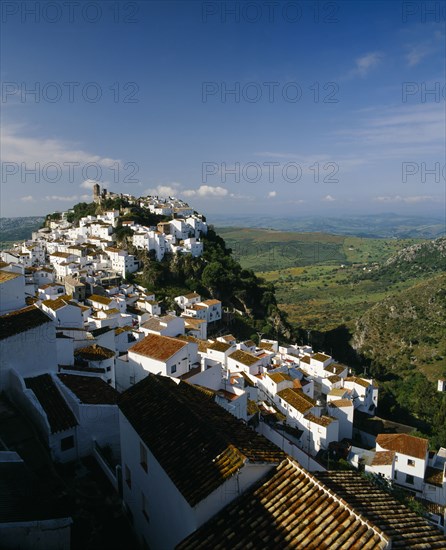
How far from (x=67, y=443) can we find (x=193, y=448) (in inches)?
239

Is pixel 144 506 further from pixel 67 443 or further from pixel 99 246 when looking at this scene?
pixel 99 246

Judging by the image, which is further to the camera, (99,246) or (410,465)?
(99,246)

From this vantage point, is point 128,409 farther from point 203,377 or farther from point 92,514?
point 203,377

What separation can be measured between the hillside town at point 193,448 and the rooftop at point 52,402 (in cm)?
4

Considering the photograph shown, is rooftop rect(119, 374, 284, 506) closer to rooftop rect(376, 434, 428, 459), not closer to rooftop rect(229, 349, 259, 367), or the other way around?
rooftop rect(376, 434, 428, 459)

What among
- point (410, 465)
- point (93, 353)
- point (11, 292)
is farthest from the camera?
point (410, 465)

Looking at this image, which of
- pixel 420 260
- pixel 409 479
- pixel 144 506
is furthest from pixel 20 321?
pixel 420 260

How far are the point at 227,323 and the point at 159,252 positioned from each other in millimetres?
15816

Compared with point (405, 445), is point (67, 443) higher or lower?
higher

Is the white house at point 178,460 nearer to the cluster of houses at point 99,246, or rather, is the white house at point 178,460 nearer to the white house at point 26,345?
the white house at point 26,345

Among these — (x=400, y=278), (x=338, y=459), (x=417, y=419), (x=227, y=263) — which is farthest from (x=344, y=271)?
(x=338, y=459)

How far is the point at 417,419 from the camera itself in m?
35.1

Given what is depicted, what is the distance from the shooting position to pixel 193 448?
6684 mm

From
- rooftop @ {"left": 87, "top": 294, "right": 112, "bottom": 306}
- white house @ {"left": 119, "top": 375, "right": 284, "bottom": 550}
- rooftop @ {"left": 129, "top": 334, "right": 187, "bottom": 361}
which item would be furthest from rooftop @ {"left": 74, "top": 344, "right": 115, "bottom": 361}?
rooftop @ {"left": 87, "top": 294, "right": 112, "bottom": 306}
